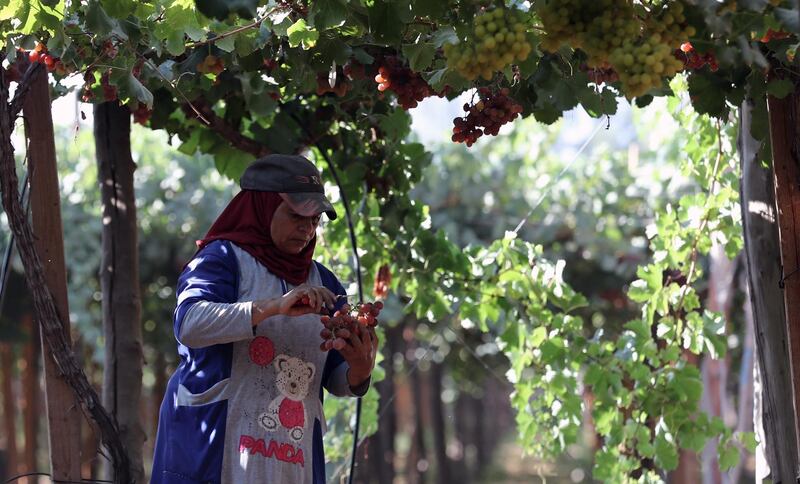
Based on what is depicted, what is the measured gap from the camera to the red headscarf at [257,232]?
3.01 meters

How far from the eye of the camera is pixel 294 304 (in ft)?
8.65

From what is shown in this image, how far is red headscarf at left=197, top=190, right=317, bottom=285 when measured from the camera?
3.01 m

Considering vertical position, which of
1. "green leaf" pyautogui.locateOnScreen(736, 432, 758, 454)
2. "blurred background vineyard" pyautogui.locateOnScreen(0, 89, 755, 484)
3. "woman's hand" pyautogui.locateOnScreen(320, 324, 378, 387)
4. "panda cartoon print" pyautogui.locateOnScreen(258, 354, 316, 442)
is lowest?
"green leaf" pyautogui.locateOnScreen(736, 432, 758, 454)

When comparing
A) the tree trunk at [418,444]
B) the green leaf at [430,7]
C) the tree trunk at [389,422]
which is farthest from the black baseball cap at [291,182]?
the tree trunk at [418,444]

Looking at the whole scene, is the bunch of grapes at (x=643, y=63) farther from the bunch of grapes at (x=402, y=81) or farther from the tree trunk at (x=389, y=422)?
the tree trunk at (x=389, y=422)

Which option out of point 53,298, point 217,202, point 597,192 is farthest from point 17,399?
point 53,298

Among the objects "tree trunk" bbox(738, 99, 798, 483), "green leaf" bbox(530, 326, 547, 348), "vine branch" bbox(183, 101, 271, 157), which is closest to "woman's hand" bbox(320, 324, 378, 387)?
"tree trunk" bbox(738, 99, 798, 483)

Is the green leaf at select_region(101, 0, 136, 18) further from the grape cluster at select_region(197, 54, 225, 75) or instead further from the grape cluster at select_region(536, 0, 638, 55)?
the grape cluster at select_region(536, 0, 638, 55)

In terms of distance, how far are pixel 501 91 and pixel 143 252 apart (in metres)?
9.45

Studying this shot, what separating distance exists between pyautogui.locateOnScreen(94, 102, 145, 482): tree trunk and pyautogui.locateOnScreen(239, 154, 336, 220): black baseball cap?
1.25 meters

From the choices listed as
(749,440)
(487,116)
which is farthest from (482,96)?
(749,440)

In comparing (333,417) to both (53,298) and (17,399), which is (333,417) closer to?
(53,298)

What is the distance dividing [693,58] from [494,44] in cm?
91

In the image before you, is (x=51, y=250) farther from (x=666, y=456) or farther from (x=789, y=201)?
(x=666, y=456)
